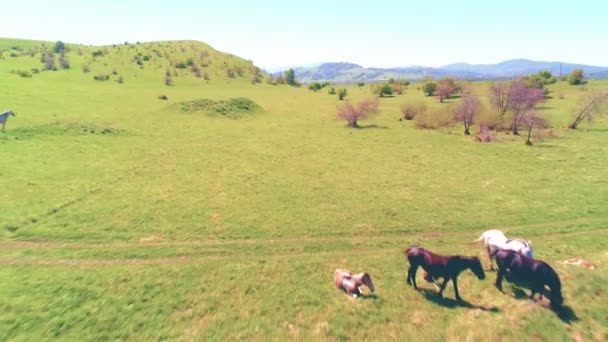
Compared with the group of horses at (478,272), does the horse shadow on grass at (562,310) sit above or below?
below

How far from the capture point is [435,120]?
48.9 m

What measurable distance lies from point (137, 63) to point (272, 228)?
4879 inches

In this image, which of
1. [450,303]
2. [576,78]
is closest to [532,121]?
[450,303]

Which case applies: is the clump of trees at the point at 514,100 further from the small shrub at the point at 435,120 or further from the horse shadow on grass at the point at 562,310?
the horse shadow on grass at the point at 562,310

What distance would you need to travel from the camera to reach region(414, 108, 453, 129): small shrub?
48719 mm

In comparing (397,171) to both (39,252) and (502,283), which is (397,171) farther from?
(39,252)

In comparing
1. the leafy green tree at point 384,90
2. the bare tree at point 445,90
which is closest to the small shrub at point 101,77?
the leafy green tree at point 384,90

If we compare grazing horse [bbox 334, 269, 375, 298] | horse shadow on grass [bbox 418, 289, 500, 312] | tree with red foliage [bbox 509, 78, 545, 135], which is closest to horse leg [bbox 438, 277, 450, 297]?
horse shadow on grass [bbox 418, 289, 500, 312]

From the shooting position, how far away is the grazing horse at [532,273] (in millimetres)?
10875

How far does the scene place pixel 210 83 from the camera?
107m

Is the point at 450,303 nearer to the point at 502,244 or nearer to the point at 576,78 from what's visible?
the point at 502,244

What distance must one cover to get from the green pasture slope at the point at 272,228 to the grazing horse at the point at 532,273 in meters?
0.61

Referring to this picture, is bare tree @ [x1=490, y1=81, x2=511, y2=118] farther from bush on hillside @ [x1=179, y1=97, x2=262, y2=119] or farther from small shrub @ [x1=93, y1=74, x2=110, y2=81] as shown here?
small shrub @ [x1=93, y1=74, x2=110, y2=81]

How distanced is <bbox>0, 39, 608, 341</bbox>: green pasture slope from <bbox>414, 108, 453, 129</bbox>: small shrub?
7.74 meters
